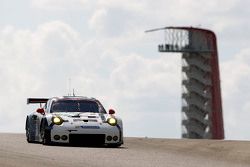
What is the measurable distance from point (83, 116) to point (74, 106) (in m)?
0.95

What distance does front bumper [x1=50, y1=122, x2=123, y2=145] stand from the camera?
75.7 ft

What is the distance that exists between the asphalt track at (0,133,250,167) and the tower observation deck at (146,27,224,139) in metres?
94.2

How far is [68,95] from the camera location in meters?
25.5

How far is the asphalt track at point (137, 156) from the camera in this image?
1700cm

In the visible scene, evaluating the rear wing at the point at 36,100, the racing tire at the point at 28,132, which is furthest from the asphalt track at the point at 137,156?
the rear wing at the point at 36,100

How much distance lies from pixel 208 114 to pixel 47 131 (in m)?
99.4

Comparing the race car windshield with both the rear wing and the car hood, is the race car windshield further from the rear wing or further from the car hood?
the rear wing

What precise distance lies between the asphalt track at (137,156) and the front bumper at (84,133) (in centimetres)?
88

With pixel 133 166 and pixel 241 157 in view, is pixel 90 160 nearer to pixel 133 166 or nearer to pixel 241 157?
pixel 133 166

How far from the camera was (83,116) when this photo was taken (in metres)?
23.6

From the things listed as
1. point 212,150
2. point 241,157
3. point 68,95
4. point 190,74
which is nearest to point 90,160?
point 241,157

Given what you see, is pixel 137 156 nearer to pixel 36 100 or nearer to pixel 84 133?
pixel 84 133

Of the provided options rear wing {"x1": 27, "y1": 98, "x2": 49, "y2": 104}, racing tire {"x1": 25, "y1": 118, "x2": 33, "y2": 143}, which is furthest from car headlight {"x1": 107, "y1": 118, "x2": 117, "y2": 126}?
rear wing {"x1": 27, "y1": 98, "x2": 49, "y2": 104}

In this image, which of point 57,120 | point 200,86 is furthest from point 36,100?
point 200,86
